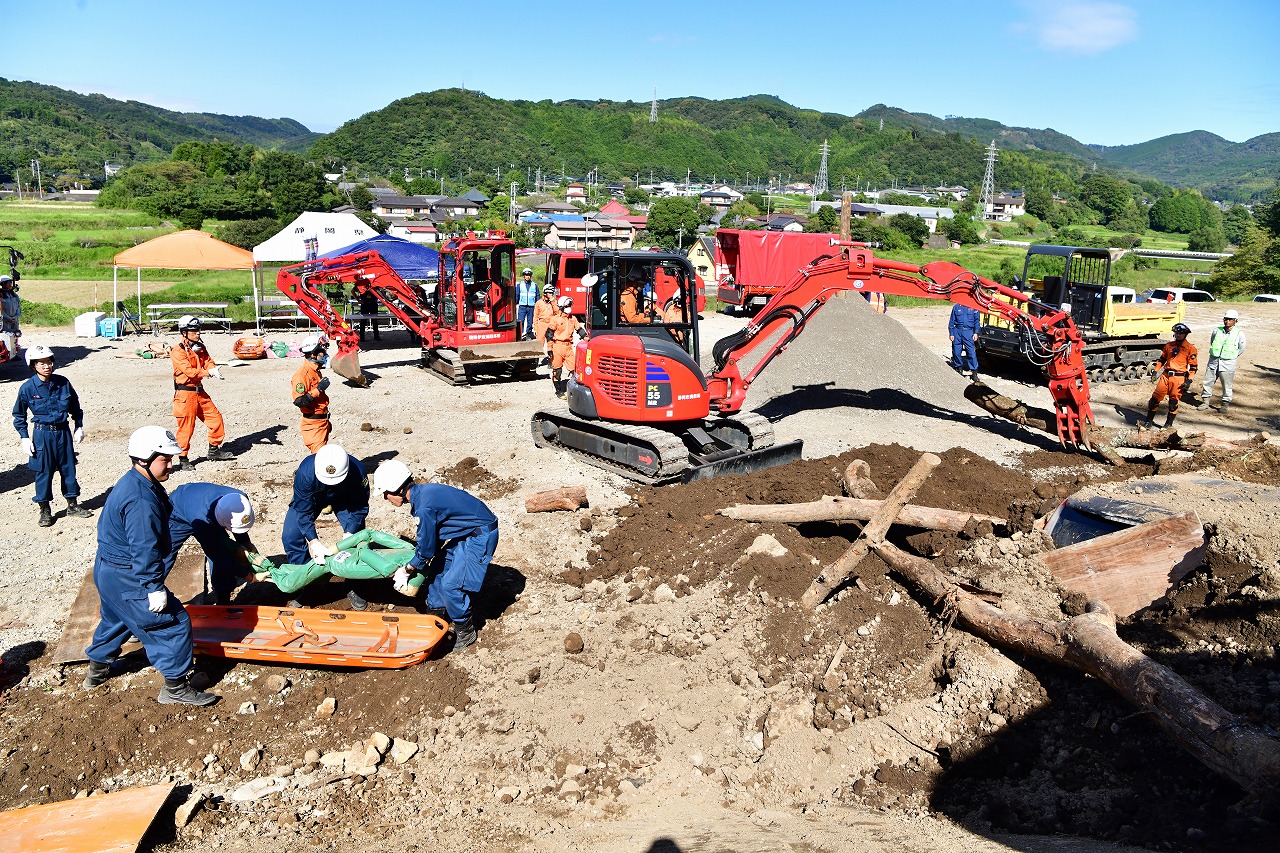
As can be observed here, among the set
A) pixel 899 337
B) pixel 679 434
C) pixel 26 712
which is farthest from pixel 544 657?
pixel 899 337

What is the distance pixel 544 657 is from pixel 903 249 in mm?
A: 68910

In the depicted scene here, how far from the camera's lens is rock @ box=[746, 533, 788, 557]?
23.2 ft

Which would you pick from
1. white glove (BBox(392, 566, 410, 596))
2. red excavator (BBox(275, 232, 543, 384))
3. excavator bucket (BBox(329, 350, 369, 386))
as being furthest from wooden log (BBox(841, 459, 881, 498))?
excavator bucket (BBox(329, 350, 369, 386))

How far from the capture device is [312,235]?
2405cm

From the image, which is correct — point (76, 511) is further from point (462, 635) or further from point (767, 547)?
point (767, 547)

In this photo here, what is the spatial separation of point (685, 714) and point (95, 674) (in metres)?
3.89

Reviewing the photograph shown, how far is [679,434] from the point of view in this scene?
10.5 metres

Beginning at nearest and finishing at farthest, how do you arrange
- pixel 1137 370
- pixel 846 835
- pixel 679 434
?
pixel 846 835 < pixel 679 434 < pixel 1137 370

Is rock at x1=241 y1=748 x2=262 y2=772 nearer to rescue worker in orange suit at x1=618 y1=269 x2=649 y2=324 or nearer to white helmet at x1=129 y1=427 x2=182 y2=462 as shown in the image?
white helmet at x1=129 y1=427 x2=182 y2=462

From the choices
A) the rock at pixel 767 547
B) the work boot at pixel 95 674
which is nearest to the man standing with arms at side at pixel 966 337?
the rock at pixel 767 547

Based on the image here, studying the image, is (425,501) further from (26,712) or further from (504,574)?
(26,712)

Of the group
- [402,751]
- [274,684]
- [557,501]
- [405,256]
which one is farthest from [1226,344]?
[405,256]

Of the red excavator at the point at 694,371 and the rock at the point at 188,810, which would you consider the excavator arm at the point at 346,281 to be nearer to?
the red excavator at the point at 694,371

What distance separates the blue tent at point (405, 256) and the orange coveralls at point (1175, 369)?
15797 millimetres
